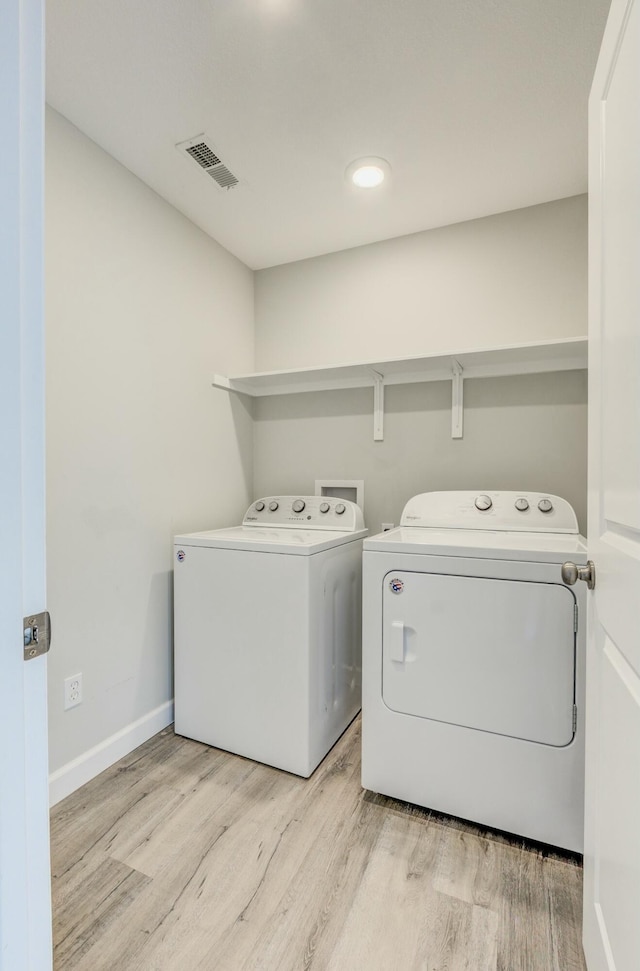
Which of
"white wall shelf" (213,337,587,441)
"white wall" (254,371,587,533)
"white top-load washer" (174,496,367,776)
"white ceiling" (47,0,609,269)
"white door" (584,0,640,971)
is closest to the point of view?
"white door" (584,0,640,971)

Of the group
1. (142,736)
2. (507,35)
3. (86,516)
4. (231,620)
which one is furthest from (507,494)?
(142,736)

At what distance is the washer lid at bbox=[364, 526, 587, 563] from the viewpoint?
4.43 feet

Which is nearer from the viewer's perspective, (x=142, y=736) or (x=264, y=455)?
(x=142, y=736)

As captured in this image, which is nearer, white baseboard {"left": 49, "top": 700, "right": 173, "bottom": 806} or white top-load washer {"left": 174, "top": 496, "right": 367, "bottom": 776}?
white baseboard {"left": 49, "top": 700, "right": 173, "bottom": 806}

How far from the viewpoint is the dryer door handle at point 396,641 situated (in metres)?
1.51

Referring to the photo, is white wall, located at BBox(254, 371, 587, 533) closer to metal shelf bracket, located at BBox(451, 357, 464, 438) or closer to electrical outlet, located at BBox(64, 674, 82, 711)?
metal shelf bracket, located at BBox(451, 357, 464, 438)

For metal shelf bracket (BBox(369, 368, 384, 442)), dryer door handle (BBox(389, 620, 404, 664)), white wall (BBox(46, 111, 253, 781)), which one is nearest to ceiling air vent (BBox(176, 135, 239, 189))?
white wall (BBox(46, 111, 253, 781))

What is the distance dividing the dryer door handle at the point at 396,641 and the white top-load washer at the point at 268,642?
0.31 metres

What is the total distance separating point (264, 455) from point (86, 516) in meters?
1.18

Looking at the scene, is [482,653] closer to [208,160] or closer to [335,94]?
[335,94]

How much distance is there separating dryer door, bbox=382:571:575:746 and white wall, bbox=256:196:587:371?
49.7 inches

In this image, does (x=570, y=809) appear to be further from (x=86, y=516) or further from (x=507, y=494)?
(x=86, y=516)

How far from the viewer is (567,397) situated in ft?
6.63

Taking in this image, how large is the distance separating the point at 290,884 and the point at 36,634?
112cm
